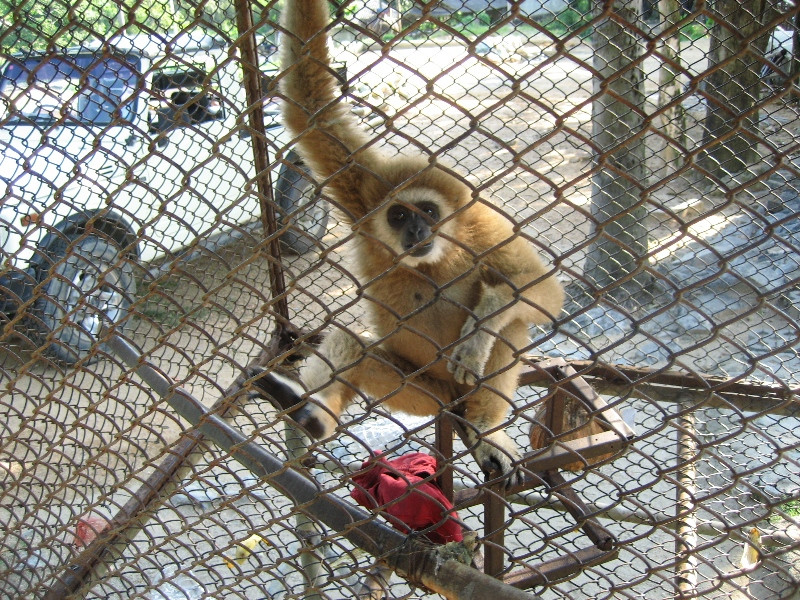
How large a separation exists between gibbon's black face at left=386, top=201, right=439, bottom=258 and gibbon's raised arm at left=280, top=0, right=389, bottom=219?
5.0 inches

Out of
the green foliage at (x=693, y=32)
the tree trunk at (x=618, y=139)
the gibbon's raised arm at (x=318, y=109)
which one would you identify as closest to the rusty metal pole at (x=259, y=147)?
the gibbon's raised arm at (x=318, y=109)

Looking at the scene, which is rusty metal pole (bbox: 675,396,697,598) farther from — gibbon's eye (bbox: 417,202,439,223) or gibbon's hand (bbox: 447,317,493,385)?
gibbon's eye (bbox: 417,202,439,223)

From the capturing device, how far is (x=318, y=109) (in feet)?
7.27

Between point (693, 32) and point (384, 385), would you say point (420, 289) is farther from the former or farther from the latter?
point (693, 32)

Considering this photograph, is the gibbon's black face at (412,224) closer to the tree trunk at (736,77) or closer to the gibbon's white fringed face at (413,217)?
the gibbon's white fringed face at (413,217)

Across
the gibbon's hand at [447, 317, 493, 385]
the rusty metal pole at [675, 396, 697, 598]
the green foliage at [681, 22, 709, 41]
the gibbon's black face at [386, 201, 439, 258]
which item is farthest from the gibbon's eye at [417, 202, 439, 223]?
the green foliage at [681, 22, 709, 41]

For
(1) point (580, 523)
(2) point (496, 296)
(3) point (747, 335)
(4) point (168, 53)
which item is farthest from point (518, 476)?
(3) point (747, 335)

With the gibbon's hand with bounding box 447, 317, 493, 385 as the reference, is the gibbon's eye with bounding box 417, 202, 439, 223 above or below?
above

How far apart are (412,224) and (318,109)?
0.57 m

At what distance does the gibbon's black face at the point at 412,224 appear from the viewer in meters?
2.49

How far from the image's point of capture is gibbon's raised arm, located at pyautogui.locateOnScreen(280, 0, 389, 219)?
207 centimetres

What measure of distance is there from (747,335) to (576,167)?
4.01 metres

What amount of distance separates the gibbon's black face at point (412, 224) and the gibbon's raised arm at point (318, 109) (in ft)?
0.41

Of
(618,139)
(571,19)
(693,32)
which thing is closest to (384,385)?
(618,139)
